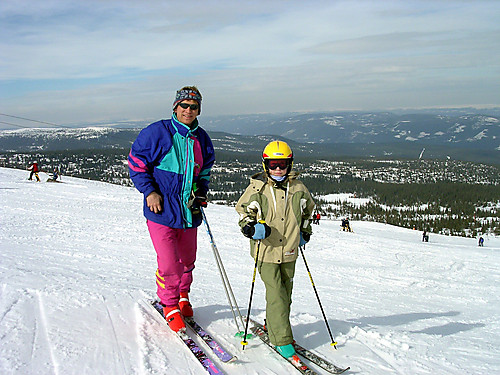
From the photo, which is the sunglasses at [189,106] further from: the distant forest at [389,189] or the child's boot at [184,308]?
the distant forest at [389,189]

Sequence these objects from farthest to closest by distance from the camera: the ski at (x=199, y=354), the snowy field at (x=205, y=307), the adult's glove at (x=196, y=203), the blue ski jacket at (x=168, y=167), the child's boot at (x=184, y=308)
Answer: the child's boot at (x=184, y=308), the adult's glove at (x=196, y=203), the blue ski jacket at (x=168, y=167), the snowy field at (x=205, y=307), the ski at (x=199, y=354)

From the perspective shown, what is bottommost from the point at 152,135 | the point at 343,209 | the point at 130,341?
the point at 343,209

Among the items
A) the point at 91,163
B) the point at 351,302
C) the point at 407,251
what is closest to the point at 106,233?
the point at 351,302

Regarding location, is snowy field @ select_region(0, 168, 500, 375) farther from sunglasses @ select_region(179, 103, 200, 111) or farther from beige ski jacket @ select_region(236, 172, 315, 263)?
sunglasses @ select_region(179, 103, 200, 111)

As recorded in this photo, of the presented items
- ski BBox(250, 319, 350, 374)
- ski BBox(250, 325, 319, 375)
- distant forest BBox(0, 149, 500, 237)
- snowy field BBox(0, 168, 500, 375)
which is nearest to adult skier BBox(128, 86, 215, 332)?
snowy field BBox(0, 168, 500, 375)

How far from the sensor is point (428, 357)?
156 inches

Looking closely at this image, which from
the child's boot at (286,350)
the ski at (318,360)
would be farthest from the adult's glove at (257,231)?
the ski at (318,360)

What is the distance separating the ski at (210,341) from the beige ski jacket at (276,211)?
93 cm

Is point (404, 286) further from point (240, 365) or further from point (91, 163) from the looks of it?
point (91, 163)

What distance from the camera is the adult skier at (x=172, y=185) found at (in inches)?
136

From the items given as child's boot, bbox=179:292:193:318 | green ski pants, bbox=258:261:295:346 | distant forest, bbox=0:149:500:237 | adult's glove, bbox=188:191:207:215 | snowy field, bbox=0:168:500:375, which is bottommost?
distant forest, bbox=0:149:500:237

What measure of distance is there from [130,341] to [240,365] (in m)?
1.06

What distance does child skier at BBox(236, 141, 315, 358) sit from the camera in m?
3.51

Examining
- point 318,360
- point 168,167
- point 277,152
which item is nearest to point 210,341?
point 318,360
